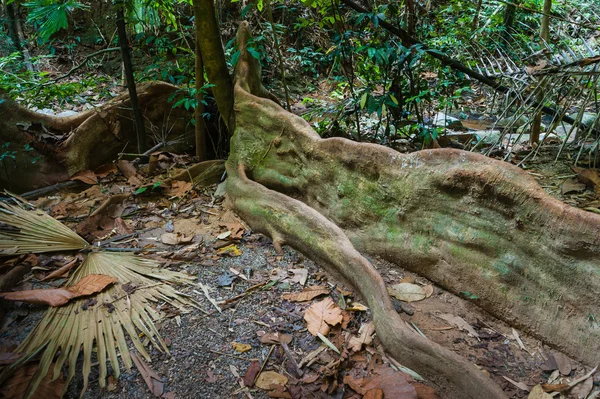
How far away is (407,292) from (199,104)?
3.22 metres

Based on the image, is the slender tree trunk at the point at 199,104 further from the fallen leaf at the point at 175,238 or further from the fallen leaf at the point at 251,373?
the fallen leaf at the point at 251,373

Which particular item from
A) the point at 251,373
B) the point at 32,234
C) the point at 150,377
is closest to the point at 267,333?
the point at 251,373

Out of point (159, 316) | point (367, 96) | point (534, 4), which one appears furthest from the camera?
point (534, 4)

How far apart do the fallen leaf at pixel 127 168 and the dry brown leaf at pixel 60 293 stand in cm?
222

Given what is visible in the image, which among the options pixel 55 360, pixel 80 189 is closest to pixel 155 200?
pixel 80 189

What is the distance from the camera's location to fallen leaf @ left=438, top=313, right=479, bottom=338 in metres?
2.48

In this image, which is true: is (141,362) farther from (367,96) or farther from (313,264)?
(367,96)

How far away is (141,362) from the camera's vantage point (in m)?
2.20

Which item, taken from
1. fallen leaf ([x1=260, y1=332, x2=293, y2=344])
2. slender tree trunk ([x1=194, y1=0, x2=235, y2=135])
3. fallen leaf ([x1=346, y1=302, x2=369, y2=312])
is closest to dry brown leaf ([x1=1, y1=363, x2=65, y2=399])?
fallen leaf ([x1=260, y1=332, x2=293, y2=344])

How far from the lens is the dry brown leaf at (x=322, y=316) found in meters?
2.48

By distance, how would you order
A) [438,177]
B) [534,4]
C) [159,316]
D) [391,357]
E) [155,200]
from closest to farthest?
[391,357]
[159,316]
[438,177]
[155,200]
[534,4]

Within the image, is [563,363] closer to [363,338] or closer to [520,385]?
[520,385]

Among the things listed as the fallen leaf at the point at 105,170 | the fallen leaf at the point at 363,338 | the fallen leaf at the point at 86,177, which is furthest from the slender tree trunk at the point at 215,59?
the fallen leaf at the point at 363,338

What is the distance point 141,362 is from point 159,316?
37 cm
